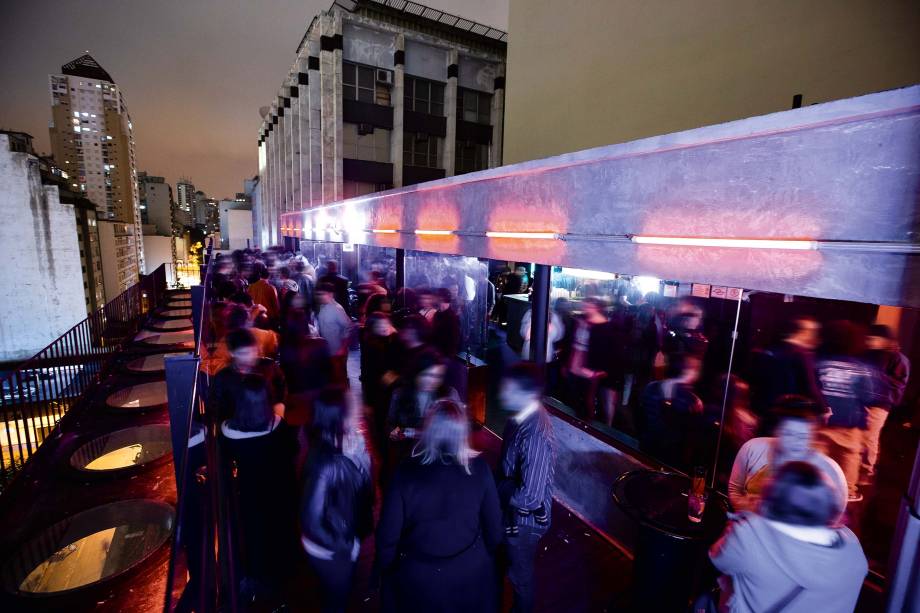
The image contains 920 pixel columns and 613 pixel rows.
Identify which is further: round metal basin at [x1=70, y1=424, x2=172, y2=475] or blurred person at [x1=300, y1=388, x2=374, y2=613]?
round metal basin at [x1=70, y1=424, x2=172, y2=475]

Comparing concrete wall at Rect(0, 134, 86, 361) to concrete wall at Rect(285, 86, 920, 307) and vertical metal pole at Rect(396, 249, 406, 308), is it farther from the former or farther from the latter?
concrete wall at Rect(285, 86, 920, 307)

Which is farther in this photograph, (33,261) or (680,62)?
(33,261)

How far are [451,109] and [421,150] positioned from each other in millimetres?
3566

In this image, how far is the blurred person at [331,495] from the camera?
2.63m

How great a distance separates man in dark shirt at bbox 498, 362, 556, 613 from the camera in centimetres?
293

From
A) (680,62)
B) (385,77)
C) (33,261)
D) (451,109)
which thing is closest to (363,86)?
(385,77)

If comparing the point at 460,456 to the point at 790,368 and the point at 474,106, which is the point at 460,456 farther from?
the point at 474,106

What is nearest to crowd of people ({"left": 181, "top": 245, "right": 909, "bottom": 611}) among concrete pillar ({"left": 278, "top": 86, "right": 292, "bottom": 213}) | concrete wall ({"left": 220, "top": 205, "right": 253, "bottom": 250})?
concrete pillar ({"left": 278, "top": 86, "right": 292, "bottom": 213})

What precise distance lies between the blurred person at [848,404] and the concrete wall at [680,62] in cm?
286

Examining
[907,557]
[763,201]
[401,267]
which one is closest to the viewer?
[907,557]

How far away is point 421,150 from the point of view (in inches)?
1200

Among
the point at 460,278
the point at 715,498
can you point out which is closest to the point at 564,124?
the point at 460,278

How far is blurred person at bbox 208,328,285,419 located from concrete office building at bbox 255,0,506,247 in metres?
21.8

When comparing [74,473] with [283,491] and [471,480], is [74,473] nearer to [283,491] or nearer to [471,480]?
[283,491]
